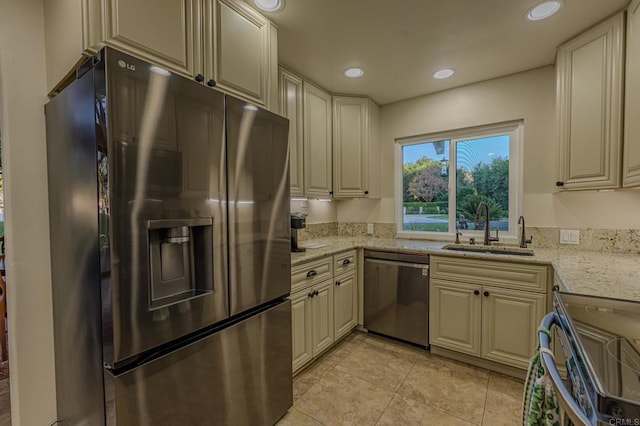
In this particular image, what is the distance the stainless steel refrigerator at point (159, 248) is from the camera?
934 millimetres

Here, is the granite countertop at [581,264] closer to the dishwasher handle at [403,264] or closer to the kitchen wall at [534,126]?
the dishwasher handle at [403,264]

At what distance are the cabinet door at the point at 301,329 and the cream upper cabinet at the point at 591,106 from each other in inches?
82.1

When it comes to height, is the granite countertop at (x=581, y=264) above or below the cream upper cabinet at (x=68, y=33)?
below

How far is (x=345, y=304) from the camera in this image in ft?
8.51

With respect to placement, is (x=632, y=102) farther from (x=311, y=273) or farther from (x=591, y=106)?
(x=311, y=273)

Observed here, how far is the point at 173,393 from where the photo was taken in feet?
3.58

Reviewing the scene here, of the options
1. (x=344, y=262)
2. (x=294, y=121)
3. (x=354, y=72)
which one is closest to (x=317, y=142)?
(x=294, y=121)

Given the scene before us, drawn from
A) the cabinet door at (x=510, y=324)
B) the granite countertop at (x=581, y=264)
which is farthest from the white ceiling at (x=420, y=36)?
the cabinet door at (x=510, y=324)

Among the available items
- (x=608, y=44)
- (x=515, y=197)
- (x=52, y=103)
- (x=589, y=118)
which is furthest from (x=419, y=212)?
(x=52, y=103)

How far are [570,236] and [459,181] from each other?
39.7 inches

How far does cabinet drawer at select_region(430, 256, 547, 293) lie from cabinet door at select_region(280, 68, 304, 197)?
1317 millimetres

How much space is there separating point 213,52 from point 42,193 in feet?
3.50

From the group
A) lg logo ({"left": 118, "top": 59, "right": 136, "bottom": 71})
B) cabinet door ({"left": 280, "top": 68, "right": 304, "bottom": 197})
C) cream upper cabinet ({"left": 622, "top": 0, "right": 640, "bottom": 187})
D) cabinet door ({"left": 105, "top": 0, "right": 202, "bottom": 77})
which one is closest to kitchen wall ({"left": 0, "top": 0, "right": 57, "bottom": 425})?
cabinet door ({"left": 105, "top": 0, "right": 202, "bottom": 77})

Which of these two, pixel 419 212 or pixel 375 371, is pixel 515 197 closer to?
pixel 419 212
